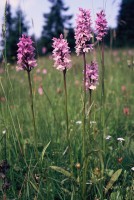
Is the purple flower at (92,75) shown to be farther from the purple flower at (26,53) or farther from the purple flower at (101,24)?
the purple flower at (26,53)

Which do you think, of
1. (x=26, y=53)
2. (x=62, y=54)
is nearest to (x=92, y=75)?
(x=62, y=54)

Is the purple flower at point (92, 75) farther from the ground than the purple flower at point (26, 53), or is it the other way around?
the purple flower at point (26, 53)

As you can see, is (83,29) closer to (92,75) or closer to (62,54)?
(62,54)

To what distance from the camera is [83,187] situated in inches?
73.8

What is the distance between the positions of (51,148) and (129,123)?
1287mm

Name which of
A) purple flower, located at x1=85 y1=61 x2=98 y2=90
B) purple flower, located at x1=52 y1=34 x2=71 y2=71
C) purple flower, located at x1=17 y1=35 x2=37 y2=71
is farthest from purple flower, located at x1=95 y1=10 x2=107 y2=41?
purple flower, located at x1=17 y1=35 x2=37 y2=71

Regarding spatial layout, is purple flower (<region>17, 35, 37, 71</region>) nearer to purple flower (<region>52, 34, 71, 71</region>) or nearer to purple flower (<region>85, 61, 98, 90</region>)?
purple flower (<region>52, 34, 71, 71</region>)

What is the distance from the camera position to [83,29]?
5.90 ft

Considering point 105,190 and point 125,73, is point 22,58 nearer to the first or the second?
point 105,190

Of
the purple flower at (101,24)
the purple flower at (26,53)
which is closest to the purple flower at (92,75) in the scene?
the purple flower at (101,24)

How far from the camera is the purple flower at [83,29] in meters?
1.79

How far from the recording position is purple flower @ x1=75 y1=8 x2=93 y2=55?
179 cm

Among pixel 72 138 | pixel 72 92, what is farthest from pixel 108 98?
pixel 72 138

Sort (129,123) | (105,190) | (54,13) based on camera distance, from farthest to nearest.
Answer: (54,13) → (129,123) → (105,190)
